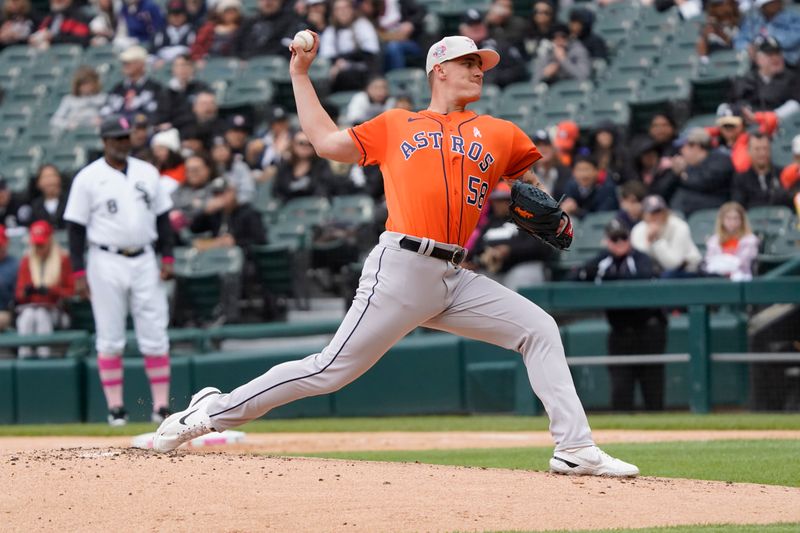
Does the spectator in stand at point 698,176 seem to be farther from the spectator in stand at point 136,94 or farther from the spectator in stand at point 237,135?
the spectator in stand at point 136,94

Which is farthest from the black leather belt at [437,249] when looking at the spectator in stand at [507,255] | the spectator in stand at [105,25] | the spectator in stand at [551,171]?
the spectator in stand at [105,25]

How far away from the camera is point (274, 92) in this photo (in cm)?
1716

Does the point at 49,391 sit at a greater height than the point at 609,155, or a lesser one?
lesser

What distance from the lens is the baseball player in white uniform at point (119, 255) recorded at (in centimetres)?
1075

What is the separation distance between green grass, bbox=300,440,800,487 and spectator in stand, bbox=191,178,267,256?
5.37 metres

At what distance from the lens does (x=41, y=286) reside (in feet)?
43.6

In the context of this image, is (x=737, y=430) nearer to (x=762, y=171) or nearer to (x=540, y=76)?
(x=762, y=171)

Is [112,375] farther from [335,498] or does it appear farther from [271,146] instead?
[335,498]

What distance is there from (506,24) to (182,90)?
13.1ft

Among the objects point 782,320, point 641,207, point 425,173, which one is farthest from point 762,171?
point 425,173

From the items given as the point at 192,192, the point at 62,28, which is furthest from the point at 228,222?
the point at 62,28

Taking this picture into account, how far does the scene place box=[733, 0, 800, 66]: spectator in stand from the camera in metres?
13.9

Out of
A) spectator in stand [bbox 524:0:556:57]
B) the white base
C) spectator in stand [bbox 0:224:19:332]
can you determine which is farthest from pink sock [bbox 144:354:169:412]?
spectator in stand [bbox 524:0:556:57]

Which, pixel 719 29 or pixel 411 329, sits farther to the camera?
pixel 719 29
